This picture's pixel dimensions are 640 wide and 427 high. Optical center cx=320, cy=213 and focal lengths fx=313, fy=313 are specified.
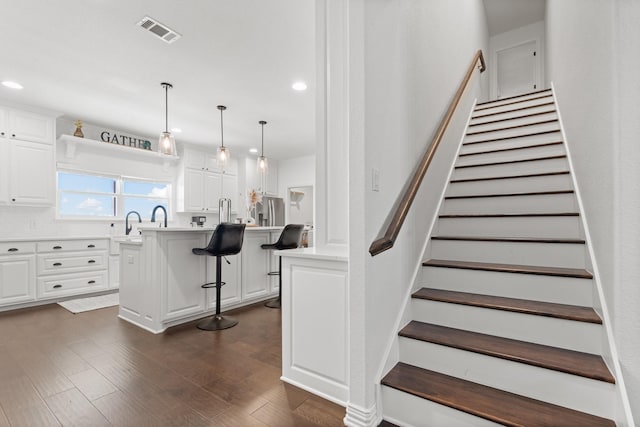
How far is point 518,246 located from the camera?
2.21 m

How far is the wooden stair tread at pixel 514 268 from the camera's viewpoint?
1831mm

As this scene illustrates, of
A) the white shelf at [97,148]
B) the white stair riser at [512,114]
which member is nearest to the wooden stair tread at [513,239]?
the white stair riser at [512,114]

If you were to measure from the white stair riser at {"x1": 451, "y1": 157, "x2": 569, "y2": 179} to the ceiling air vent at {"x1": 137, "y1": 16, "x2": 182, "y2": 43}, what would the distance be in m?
3.01

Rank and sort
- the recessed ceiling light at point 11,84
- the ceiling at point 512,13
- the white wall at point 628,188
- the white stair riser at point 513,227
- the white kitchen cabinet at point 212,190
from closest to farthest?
the white wall at point 628,188, the white stair riser at point 513,227, the recessed ceiling light at point 11,84, the ceiling at point 512,13, the white kitchen cabinet at point 212,190

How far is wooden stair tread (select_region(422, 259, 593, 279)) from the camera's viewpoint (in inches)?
72.1

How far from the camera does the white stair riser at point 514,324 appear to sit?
1.59 metres

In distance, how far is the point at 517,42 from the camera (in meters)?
6.36

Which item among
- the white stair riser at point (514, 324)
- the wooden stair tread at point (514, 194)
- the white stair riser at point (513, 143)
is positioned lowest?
the white stair riser at point (514, 324)

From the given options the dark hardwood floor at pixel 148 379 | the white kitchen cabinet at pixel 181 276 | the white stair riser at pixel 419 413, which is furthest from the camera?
the white kitchen cabinet at pixel 181 276

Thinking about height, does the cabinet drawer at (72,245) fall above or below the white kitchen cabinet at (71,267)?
above

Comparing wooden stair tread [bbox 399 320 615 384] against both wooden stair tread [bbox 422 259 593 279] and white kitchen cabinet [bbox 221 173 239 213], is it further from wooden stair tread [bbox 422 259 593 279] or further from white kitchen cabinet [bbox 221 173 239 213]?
white kitchen cabinet [bbox 221 173 239 213]

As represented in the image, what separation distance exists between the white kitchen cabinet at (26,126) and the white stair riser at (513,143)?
228 inches

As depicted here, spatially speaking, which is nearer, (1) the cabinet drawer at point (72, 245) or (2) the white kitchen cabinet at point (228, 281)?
(2) the white kitchen cabinet at point (228, 281)

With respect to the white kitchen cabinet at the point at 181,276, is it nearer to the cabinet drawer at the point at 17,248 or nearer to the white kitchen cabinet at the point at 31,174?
the cabinet drawer at the point at 17,248
